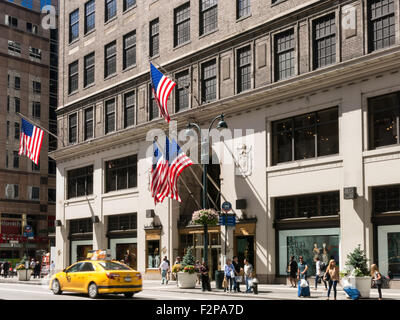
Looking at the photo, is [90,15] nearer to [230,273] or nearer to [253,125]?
[253,125]

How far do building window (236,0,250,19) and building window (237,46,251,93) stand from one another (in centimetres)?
201

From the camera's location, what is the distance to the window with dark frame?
103 feet

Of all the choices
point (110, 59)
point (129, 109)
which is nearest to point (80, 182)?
point (129, 109)

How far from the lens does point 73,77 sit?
174 feet

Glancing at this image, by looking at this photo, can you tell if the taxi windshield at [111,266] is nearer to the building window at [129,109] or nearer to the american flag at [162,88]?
the american flag at [162,88]

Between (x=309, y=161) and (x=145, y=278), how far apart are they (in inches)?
609

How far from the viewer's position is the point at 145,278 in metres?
42.4

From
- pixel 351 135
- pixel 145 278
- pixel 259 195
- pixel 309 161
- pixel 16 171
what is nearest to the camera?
pixel 351 135

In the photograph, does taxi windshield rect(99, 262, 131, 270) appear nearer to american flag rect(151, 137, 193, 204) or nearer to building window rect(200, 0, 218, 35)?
american flag rect(151, 137, 193, 204)

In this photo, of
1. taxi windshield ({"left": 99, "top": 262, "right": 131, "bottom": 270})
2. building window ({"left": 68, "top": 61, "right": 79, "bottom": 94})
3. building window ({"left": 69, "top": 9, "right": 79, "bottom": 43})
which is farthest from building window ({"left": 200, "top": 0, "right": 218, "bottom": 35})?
taxi windshield ({"left": 99, "top": 262, "right": 131, "bottom": 270})

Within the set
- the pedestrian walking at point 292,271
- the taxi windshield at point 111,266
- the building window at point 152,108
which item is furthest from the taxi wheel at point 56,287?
the building window at point 152,108

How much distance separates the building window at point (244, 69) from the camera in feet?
119
